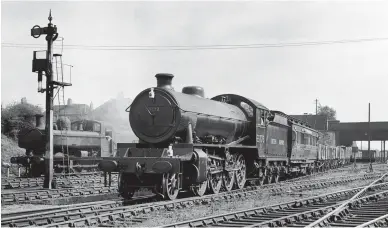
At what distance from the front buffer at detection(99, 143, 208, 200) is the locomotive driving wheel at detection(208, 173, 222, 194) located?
87 centimetres

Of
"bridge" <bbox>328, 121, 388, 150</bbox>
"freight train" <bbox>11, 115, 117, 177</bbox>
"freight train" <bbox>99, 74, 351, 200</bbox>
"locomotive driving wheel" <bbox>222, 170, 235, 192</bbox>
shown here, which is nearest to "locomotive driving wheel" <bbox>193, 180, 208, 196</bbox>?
"freight train" <bbox>99, 74, 351, 200</bbox>

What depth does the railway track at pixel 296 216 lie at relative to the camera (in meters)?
8.63

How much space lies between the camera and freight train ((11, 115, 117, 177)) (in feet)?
74.5

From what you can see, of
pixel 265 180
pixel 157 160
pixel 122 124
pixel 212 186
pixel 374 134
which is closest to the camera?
pixel 157 160

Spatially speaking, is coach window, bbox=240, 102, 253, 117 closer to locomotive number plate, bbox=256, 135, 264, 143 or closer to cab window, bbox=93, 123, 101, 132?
locomotive number plate, bbox=256, 135, 264, 143

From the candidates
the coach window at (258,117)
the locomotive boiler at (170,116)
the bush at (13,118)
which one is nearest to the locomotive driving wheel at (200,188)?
the locomotive boiler at (170,116)

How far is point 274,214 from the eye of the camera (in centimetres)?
998

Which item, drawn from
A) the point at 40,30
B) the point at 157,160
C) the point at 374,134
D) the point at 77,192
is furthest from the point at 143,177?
the point at 374,134

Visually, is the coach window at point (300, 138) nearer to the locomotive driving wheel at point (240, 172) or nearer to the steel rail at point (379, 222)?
the locomotive driving wheel at point (240, 172)

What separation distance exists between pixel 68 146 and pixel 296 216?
17154mm

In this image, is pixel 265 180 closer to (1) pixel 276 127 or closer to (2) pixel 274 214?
(1) pixel 276 127

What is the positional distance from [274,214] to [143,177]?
419 cm

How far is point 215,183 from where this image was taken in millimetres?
14750

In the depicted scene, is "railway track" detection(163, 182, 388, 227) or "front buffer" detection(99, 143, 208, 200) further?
"front buffer" detection(99, 143, 208, 200)
